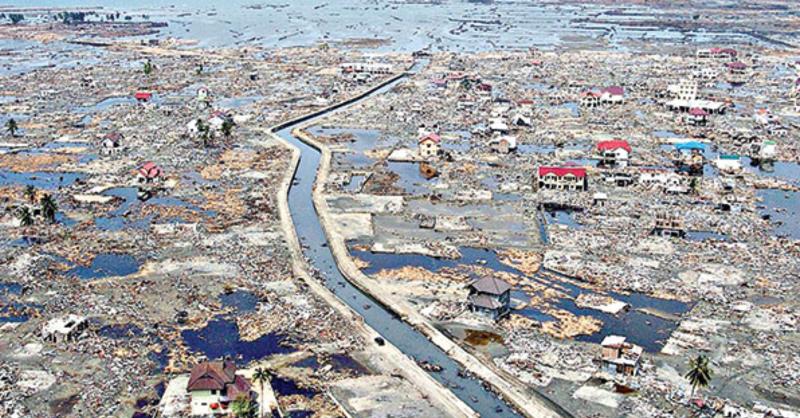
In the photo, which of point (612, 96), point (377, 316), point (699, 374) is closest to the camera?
point (699, 374)

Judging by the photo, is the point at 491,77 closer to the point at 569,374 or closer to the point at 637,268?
the point at 637,268

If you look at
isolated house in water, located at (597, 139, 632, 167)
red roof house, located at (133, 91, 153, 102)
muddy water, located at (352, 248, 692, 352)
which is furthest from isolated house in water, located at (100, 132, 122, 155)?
isolated house in water, located at (597, 139, 632, 167)

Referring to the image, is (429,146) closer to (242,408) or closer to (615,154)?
(615,154)

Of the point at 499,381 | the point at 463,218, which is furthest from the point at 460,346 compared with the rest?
the point at 463,218

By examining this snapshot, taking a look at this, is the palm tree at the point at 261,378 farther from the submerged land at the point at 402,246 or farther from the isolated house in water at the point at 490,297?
the isolated house in water at the point at 490,297

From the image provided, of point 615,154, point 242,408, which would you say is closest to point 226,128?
point 615,154

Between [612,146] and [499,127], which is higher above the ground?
[612,146]

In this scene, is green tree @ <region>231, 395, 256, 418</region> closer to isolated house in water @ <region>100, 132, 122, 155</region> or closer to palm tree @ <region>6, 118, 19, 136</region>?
isolated house in water @ <region>100, 132, 122, 155</region>
